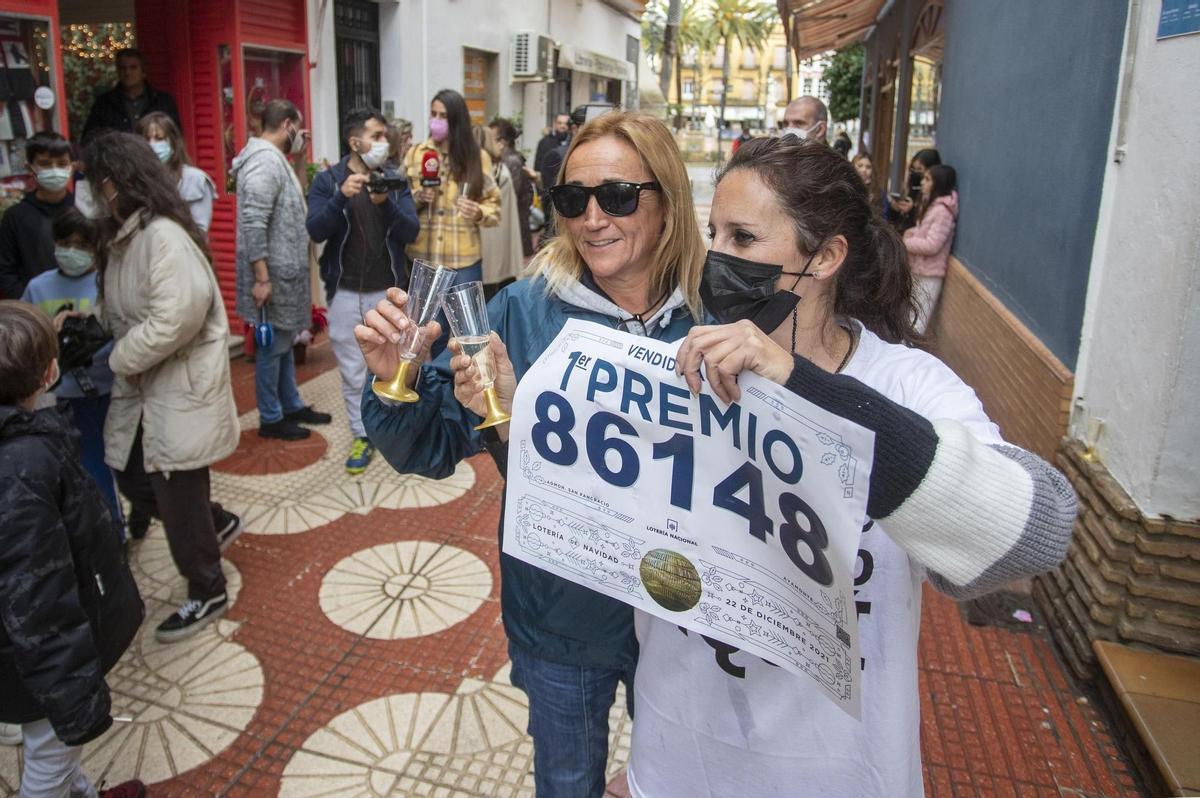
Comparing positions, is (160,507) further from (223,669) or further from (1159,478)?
(1159,478)

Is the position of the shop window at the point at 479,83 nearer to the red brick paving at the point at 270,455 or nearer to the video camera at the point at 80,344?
the red brick paving at the point at 270,455

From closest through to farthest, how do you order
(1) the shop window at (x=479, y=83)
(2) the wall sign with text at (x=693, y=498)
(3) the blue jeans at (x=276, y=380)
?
(2) the wall sign with text at (x=693, y=498), (3) the blue jeans at (x=276, y=380), (1) the shop window at (x=479, y=83)

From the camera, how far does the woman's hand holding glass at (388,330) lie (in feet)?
6.19

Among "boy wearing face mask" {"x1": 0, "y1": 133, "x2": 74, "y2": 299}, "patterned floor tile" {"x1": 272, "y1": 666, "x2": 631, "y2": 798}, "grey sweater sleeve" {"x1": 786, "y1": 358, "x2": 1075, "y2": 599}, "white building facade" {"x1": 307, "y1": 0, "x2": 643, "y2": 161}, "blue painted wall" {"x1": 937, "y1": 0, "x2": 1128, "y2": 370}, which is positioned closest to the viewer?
"grey sweater sleeve" {"x1": 786, "y1": 358, "x2": 1075, "y2": 599}

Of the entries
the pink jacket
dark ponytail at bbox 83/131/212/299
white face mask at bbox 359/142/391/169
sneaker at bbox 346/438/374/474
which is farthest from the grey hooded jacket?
the pink jacket

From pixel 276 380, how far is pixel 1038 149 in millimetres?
4718

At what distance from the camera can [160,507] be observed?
3.64 meters

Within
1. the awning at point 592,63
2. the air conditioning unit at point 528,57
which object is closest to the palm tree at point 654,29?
the awning at point 592,63

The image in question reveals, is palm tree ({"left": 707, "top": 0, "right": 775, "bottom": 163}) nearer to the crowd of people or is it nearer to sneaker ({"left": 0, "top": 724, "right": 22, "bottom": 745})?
the crowd of people

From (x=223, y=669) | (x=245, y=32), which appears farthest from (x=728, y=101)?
(x=223, y=669)

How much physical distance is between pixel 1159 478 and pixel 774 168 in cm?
224

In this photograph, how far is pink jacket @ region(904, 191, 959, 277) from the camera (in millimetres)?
7777

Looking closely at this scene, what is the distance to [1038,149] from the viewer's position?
17.1 ft

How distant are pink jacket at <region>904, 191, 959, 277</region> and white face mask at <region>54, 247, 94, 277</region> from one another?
617 cm
